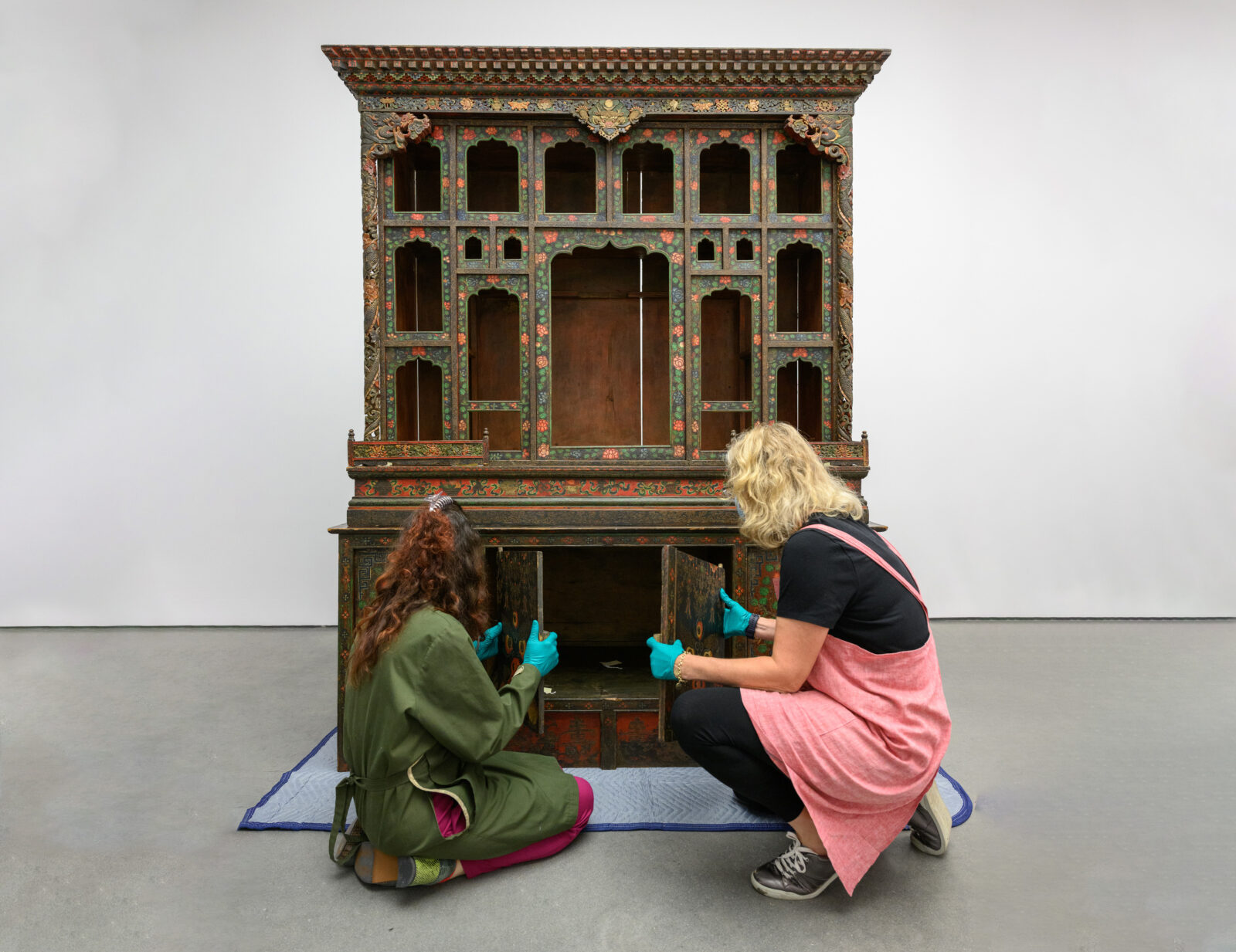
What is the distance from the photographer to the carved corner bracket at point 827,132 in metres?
3.31

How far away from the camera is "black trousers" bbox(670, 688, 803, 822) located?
224 centimetres

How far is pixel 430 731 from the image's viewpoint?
2154 mm

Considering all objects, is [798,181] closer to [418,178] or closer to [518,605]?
→ [418,178]

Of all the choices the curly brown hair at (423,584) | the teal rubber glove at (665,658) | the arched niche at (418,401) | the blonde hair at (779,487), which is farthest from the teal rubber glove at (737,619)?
the arched niche at (418,401)

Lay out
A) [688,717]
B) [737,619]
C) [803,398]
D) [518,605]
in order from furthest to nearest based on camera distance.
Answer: [803,398] < [518,605] < [737,619] < [688,717]

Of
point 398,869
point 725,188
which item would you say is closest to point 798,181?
point 725,188

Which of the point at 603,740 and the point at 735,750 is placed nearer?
the point at 735,750

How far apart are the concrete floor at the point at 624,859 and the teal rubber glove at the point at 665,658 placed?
1.87ft

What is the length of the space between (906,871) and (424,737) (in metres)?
1.47

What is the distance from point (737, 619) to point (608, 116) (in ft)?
6.92

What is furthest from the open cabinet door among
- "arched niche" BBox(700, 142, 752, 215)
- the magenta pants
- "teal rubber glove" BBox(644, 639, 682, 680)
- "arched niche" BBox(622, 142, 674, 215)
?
"arched niche" BBox(700, 142, 752, 215)

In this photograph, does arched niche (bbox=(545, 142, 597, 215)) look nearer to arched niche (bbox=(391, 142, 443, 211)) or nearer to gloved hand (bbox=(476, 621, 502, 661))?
arched niche (bbox=(391, 142, 443, 211))

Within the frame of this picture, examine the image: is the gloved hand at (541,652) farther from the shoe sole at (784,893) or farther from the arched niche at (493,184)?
the arched niche at (493,184)

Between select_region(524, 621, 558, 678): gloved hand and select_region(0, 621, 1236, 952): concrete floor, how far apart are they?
55 cm
